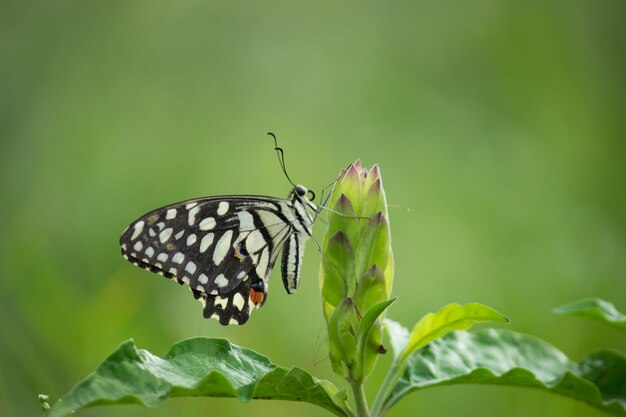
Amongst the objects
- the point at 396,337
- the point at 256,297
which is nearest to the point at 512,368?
the point at 396,337

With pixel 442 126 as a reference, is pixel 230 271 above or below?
below

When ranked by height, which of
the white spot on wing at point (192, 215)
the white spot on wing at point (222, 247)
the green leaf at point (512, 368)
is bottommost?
the green leaf at point (512, 368)

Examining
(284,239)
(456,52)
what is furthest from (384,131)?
(284,239)

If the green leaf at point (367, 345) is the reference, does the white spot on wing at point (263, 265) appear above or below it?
above

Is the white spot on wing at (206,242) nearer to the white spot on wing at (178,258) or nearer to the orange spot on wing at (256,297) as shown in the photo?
the white spot on wing at (178,258)

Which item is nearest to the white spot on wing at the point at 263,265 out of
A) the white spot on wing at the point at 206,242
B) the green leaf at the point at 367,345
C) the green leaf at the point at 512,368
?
the white spot on wing at the point at 206,242

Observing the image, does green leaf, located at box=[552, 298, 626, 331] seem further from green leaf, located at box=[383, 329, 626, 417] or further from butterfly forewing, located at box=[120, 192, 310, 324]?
butterfly forewing, located at box=[120, 192, 310, 324]

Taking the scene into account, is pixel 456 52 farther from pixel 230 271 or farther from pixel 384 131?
pixel 230 271
